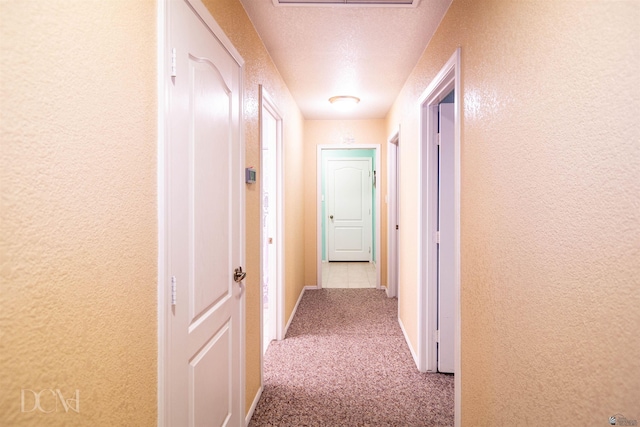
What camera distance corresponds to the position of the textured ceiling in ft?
6.31

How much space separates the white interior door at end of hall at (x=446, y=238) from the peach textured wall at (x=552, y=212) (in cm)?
84

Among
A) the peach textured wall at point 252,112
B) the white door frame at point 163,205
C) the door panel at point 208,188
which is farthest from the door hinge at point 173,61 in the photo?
the peach textured wall at point 252,112

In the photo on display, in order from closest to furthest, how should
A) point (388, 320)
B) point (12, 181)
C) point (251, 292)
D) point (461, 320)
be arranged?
point (12, 181)
point (461, 320)
point (251, 292)
point (388, 320)

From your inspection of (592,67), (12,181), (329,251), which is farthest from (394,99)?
(329,251)

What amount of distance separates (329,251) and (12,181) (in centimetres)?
666

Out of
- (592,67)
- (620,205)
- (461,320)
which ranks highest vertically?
(592,67)

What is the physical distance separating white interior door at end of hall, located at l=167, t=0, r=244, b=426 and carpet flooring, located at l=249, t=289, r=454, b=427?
20.2 inches

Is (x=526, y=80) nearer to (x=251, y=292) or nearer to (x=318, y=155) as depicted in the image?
(x=251, y=292)

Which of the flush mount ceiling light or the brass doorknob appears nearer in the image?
the brass doorknob

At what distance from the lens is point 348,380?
7.96 ft

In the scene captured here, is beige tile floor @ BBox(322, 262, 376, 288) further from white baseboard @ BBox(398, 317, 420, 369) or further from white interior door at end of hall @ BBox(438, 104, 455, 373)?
white interior door at end of hall @ BBox(438, 104, 455, 373)

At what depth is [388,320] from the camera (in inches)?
143

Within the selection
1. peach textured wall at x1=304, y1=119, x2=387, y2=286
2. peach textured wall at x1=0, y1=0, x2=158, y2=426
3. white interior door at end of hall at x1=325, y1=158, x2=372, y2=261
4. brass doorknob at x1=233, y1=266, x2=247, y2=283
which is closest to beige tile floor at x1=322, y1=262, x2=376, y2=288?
white interior door at end of hall at x1=325, y1=158, x2=372, y2=261

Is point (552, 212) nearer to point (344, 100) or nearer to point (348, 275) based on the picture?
point (344, 100)
